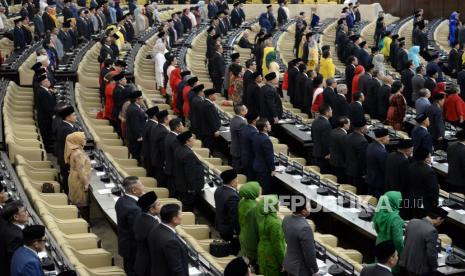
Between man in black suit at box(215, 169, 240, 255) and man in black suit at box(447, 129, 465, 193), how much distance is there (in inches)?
149

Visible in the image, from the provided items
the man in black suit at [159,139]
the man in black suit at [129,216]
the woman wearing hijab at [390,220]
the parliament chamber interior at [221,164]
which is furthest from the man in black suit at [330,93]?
the man in black suit at [129,216]

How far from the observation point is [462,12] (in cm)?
3647

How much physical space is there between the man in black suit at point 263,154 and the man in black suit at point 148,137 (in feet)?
6.01

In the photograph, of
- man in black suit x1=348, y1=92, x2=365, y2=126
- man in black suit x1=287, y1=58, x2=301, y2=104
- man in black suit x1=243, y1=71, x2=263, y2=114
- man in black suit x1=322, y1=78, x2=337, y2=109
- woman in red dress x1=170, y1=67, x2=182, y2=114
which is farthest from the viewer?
man in black suit x1=287, y1=58, x2=301, y2=104

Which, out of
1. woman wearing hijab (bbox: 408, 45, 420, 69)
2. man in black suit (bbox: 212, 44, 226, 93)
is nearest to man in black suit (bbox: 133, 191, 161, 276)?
man in black suit (bbox: 212, 44, 226, 93)

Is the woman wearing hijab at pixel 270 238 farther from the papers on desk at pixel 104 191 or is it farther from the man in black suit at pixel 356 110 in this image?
the man in black suit at pixel 356 110

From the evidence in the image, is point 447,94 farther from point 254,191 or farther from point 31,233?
point 31,233

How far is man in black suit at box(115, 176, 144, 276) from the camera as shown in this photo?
10.5m

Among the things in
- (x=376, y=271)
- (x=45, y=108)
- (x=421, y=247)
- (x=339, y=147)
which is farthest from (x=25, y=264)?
(x=45, y=108)

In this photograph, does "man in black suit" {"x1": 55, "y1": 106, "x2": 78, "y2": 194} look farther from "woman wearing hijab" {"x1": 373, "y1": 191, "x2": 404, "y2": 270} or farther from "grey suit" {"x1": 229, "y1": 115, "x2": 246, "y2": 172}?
"woman wearing hijab" {"x1": 373, "y1": 191, "x2": 404, "y2": 270}

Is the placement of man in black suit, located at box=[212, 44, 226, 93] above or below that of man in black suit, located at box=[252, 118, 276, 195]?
below

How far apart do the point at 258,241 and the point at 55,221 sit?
110 inches

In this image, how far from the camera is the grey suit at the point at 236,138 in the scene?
570 inches

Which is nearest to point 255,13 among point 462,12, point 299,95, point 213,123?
point 462,12
